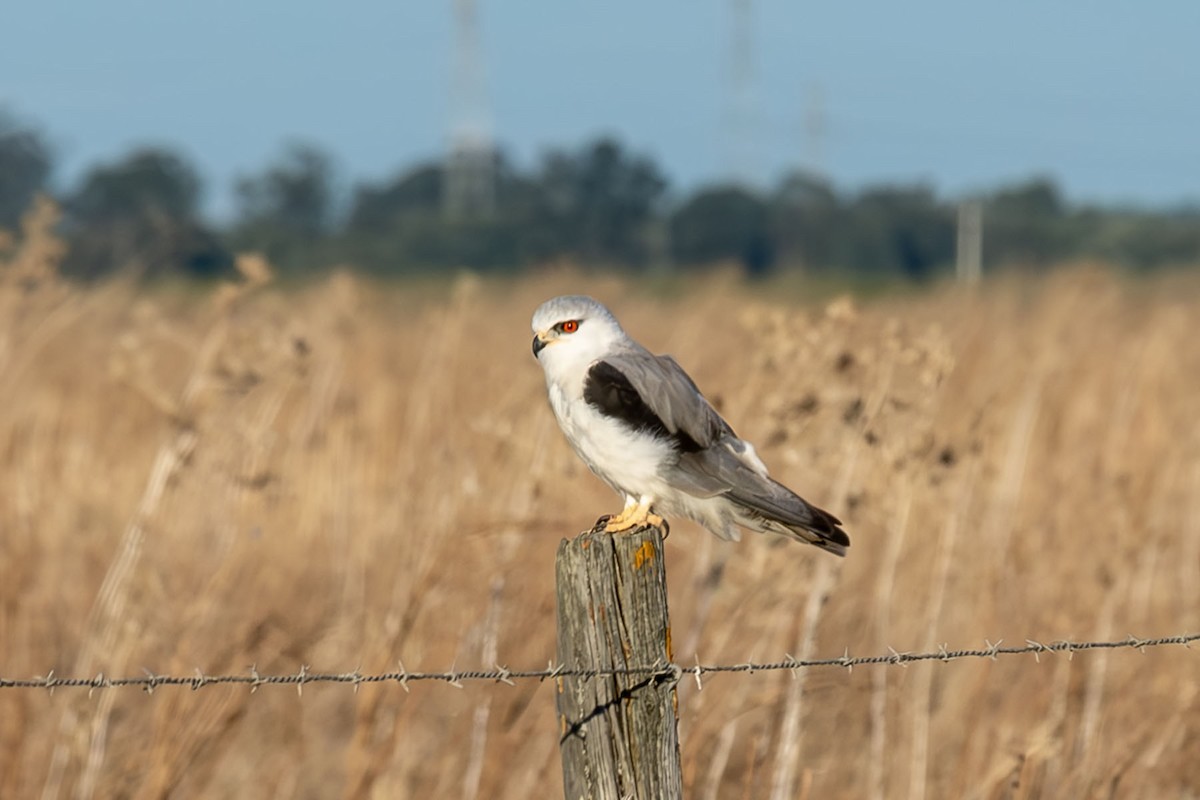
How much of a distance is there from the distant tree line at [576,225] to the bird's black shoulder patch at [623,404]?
307 cm

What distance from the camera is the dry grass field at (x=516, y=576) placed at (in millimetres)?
4191

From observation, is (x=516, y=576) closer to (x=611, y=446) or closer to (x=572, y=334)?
(x=572, y=334)

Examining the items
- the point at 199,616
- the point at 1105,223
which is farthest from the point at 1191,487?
the point at 1105,223

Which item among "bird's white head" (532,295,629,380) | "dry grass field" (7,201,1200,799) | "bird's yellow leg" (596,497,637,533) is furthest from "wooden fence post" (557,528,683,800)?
"dry grass field" (7,201,1200,799)

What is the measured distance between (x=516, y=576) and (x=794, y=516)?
1751 mm

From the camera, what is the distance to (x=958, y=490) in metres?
4.62

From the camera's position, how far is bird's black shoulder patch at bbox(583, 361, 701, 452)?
3.23 metres

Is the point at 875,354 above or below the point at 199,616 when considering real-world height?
above

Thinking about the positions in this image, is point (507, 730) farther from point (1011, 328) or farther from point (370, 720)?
point (1011, 328)

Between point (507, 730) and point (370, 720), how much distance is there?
14.2 inches

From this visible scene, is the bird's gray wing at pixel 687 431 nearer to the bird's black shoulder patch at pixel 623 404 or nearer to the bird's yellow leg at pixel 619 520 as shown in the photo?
the bird's black shoulder patch at pixel 623 404

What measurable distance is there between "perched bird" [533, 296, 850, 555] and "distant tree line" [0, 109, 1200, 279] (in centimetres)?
301

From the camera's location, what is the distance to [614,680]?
2.62 metres

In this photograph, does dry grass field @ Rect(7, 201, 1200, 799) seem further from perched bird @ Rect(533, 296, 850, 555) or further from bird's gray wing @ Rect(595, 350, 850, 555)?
bird's gray wing @ Rect(595, 350, 850, 555)
